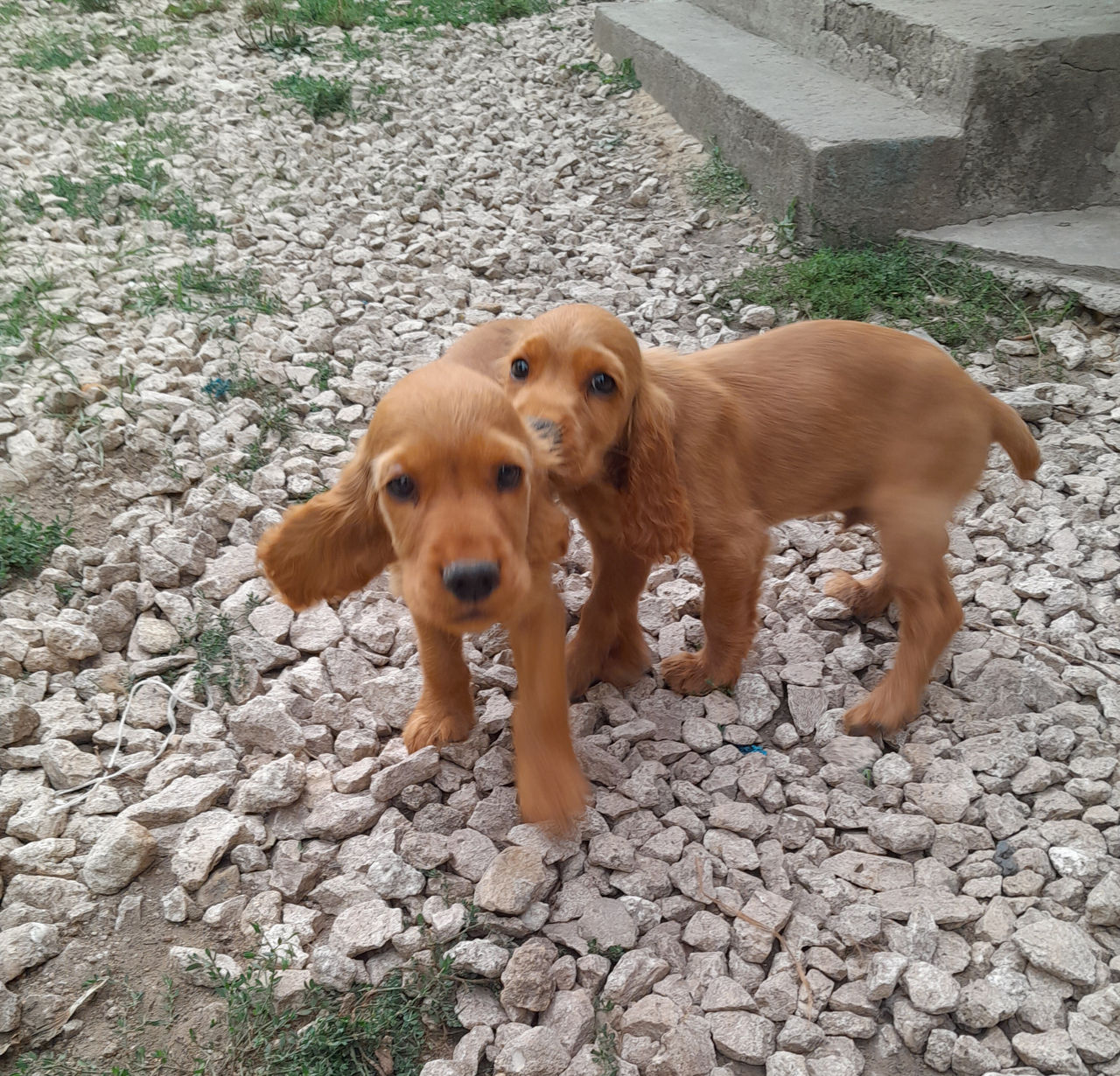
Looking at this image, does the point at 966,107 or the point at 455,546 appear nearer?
the point at 455,546

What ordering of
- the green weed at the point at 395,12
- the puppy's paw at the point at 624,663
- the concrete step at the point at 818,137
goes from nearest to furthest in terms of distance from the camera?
the puppy's paw at the point at 624,663
the concrete step at the point at 818,137
the green weed at the point at 395,12

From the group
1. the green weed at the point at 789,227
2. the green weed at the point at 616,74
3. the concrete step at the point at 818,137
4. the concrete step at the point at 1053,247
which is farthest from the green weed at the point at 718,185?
the green weed at the point at 616,74

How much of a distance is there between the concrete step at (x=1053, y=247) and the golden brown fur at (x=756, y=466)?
181 cm

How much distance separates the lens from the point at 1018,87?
4.66 metres

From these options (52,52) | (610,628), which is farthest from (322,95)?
(610,628)

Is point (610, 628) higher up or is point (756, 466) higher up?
point (756, 466)

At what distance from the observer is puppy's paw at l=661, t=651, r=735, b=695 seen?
3.07 metres

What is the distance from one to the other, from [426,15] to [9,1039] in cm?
901

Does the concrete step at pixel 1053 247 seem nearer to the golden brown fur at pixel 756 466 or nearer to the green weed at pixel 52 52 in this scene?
the golden brown fur at pixel 756 466

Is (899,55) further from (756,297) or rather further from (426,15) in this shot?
(426,15)

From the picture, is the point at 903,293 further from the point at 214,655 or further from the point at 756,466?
the point at 214,655

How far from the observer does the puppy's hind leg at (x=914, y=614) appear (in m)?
2.90

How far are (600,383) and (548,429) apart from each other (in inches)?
10.7

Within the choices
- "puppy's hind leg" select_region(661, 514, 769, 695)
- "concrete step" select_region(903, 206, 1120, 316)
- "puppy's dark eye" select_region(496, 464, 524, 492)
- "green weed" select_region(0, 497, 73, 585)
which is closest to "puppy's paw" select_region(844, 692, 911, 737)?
"puppy's hind leg" select_region(661, 514, 769, 695)
